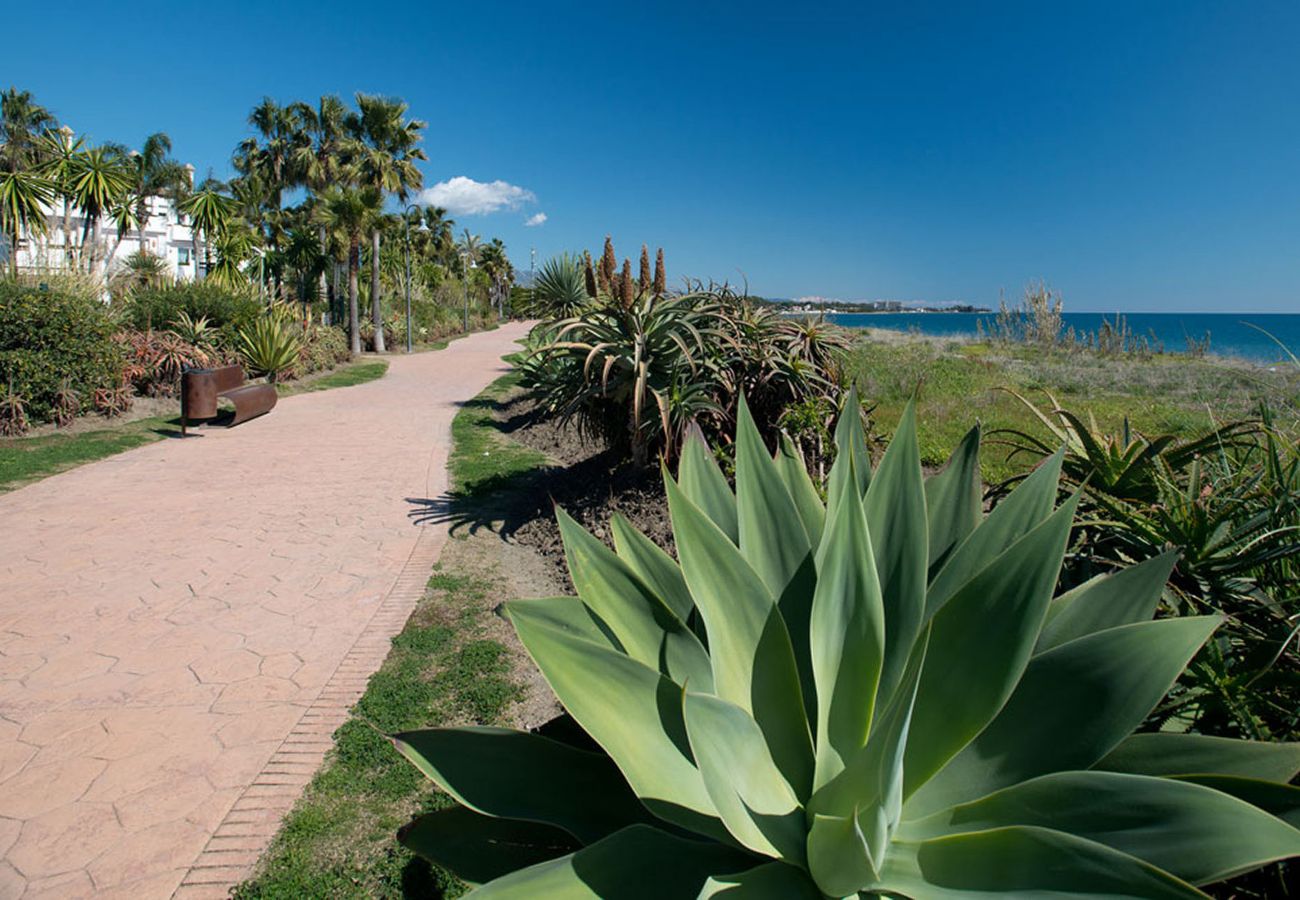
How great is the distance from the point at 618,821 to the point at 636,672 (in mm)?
326

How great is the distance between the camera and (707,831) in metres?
1.15

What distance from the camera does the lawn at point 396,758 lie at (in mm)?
2506

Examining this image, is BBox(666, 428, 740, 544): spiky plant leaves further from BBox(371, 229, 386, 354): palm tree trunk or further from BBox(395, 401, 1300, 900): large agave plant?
BBox(371, 229, 386, 354): palm tree trunk

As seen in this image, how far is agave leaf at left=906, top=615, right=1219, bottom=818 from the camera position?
1077 millimetres

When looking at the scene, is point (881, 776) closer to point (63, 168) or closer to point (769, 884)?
point (769, 884)

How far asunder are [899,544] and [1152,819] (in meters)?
0.62

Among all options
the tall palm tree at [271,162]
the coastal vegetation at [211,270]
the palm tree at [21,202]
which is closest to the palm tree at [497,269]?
the coastal vegetation at [211,270]

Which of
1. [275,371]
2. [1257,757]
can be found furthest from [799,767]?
[275,371]

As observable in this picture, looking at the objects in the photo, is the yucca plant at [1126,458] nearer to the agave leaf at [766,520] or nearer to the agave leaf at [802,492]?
the agave leaf at [802,492]

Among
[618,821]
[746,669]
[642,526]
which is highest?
[746,669]

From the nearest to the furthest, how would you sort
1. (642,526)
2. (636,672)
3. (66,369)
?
(636,672) → (642,526) → (66,369)

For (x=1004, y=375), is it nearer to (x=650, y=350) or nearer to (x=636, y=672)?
(x=650, y=350)

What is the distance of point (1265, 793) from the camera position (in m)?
1.00

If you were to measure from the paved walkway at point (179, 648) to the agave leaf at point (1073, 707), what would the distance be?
9.07 feet
